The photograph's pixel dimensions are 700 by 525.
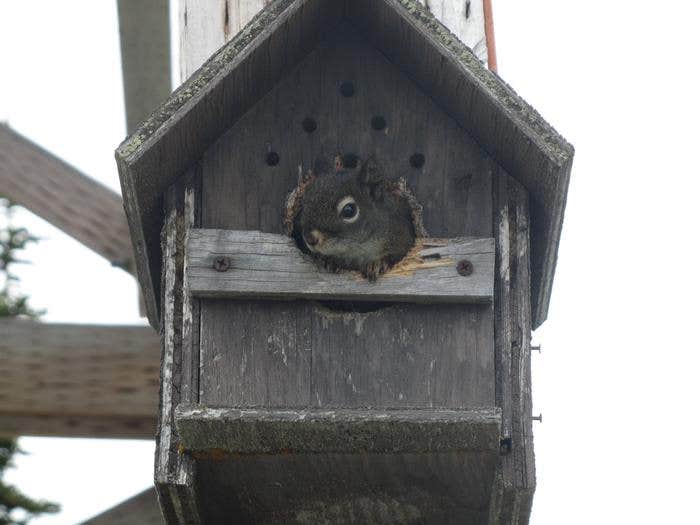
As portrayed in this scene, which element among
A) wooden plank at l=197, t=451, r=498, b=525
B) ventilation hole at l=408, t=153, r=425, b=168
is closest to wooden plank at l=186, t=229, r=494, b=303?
ventilation hole at l=408, t=153, r=425, b=168

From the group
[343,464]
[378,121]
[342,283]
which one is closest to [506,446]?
[343,464]

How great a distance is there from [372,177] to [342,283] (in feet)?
1.27

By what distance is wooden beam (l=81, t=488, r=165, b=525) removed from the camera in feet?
13.8

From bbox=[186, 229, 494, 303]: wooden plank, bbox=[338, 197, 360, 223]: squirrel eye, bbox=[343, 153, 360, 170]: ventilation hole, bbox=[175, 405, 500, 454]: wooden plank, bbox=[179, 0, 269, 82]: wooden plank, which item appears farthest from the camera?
bbox=[179, 0, 269, 82]: wooden plank

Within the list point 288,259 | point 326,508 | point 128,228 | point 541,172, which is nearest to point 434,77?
point 541,172

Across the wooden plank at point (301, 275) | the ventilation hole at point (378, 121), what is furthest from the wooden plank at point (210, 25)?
the wooden plank at point (301, 275)

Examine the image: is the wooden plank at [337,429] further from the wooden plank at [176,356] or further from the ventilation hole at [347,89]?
the ventilation hole at [347,89]

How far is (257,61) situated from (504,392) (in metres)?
1.17

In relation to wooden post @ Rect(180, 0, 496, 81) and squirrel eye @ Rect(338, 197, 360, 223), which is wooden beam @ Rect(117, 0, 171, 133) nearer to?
wooden post @ Rect(180, 0, 496, 81)

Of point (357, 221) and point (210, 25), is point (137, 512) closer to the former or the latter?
point (357, 221)

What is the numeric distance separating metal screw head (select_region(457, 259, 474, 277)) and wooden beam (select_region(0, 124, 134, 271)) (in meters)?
1.05

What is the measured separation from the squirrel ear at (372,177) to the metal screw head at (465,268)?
1.15 feet

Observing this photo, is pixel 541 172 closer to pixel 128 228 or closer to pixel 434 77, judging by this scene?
pixel 434 77

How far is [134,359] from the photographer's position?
4.16 m
